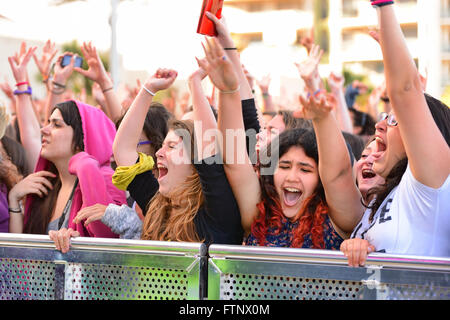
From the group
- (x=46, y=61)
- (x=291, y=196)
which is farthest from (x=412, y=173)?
(x=46, y=61)

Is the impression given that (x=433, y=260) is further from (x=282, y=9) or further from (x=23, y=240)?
(x=282, y=9)

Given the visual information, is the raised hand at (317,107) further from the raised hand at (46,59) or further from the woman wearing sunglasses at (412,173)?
the raised hand at (46,59)

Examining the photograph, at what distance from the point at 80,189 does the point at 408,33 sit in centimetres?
5492

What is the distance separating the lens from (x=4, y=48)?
120 feet

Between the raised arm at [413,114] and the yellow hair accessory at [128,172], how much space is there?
1.58 m

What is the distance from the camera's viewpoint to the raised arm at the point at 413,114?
7.88 feet

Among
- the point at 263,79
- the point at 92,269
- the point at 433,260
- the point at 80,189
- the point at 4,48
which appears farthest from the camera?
the point at 4,48

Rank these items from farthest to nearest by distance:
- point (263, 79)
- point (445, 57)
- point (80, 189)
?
point (445, 57) < point (263, 79) < point (80, 189)

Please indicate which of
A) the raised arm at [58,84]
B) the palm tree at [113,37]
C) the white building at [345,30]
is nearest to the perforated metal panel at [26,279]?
the raised arm at [58,84]

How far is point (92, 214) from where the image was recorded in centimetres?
343

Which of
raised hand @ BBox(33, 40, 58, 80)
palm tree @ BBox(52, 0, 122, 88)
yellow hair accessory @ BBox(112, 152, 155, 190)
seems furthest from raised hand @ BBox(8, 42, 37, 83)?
palm tree @ BBox(52, 0, 122, 88)

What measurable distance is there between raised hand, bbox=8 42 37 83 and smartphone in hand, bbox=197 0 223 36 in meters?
2.56

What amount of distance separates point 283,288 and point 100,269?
0.87 m
